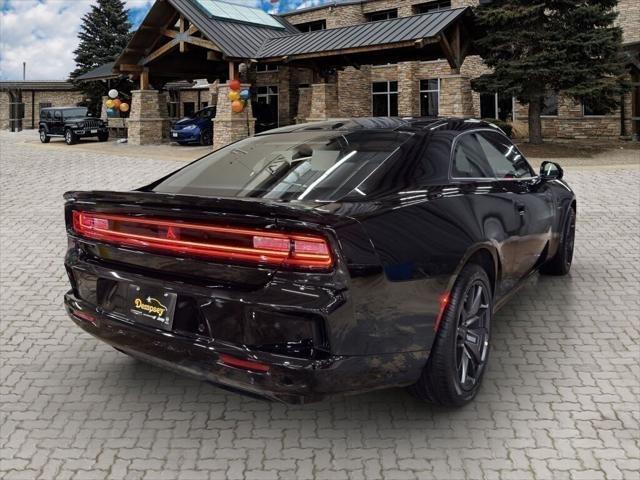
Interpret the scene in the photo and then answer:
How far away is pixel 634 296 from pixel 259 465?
4101mm

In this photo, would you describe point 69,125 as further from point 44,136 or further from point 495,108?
point 495,108

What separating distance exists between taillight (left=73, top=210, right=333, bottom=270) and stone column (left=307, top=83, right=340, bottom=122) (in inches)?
855

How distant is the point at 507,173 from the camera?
15.0ft

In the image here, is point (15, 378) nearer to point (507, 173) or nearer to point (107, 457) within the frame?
point (107, 457)

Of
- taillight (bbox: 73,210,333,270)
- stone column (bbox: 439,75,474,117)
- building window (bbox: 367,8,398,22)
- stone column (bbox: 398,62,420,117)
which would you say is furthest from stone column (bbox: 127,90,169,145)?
taillight (bbox: 73,210,333,270)

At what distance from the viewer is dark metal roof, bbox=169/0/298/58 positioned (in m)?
23.4

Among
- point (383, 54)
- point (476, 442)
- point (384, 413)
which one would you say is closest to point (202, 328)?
point (384, 413)

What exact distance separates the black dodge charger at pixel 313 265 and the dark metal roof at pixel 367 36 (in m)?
16.8

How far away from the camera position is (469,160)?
4062mm

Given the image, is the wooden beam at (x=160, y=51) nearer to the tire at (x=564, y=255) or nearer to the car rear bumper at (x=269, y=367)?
the tire at (x=564, y=255)

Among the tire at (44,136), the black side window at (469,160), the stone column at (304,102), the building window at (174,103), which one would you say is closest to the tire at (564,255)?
the black side window at (469,160)

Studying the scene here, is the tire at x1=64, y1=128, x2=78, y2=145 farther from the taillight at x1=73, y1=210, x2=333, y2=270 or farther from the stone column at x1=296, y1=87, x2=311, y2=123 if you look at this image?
the taillight at x1=73, y1=210, x2=333, y2=270

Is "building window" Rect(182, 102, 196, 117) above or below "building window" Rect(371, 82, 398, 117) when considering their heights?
above

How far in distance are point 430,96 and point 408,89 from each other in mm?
1277
